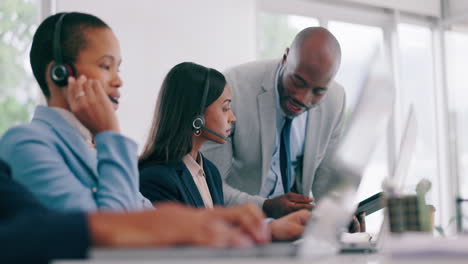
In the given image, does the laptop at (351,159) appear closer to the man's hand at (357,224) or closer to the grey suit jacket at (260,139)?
the man's hand at (357,224)

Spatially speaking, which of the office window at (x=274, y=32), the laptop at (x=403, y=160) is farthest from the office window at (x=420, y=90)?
the laptop at (x=403, y=160)

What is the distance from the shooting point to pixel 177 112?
79.0 inches

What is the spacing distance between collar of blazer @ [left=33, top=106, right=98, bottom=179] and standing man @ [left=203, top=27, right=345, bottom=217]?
1.06 m

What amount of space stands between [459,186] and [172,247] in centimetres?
592

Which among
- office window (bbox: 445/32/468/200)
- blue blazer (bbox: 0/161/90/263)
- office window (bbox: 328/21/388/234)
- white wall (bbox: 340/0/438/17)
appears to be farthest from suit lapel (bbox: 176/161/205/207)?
office window (bbox: 445/32/468/200)

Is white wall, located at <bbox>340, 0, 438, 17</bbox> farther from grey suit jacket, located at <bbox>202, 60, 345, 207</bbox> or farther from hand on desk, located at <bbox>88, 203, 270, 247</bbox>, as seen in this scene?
hand on desk, located at <bbox>88, 203, 270, 247</bbox>

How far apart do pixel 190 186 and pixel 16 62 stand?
8.98ft

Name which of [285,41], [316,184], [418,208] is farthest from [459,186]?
[418,208]

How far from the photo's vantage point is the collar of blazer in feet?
3.67

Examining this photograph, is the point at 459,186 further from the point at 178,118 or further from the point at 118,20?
the point at 178,118

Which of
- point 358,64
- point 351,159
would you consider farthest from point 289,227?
point 358,64

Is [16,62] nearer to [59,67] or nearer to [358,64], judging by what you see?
[358,64]

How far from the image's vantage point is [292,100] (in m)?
2.29

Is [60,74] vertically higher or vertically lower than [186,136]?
higher
